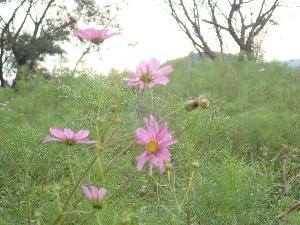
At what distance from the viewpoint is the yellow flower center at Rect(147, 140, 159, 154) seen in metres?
0.86

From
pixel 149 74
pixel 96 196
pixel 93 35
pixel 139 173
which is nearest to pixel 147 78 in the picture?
pixel 149 74

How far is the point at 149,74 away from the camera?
0.97 meters

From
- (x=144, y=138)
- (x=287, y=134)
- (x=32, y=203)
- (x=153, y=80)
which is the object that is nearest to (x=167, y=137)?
(x=144, y=138)

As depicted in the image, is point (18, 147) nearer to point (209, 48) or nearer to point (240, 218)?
point (240, 218)

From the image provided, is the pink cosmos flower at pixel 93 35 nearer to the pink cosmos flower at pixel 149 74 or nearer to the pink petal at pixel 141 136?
the pink cosmos flower at pixel 149 74

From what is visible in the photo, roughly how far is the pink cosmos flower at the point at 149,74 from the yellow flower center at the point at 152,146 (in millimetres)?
139

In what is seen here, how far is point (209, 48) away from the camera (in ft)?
26.4

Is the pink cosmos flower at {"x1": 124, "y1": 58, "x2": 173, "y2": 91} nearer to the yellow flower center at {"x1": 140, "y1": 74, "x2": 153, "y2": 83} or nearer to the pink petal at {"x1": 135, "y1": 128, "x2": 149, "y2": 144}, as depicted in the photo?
the yellow flower center at {"x1": 140, "y1": 74, "x2": 153, "y2": 83}

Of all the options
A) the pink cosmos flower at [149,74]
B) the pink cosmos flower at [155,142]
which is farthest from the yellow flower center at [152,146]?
the pink cosmos flower at [149,74]

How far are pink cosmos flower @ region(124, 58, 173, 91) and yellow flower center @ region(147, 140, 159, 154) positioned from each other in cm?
14

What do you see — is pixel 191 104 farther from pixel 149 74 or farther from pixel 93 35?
pixel 93 35

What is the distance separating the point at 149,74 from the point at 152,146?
16cm

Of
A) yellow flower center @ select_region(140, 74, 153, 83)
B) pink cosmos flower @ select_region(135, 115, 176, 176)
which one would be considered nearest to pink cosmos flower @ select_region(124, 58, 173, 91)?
yellow flower center @ select_region(140, 74, 153, 83)

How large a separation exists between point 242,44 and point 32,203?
649cm
